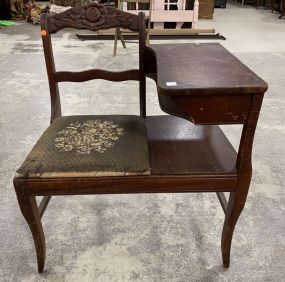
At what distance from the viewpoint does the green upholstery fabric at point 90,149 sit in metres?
1.05

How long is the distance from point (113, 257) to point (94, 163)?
50cm

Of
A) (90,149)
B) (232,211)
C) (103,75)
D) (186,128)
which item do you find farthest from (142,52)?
(232,211)

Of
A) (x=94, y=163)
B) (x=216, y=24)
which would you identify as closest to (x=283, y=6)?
(x=216, y=24)

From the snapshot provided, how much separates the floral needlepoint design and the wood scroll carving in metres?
0.40

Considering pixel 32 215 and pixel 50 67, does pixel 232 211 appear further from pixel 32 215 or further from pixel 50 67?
pixel 50 67

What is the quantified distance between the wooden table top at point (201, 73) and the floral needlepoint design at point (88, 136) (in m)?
0.32

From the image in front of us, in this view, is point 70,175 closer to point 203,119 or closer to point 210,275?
point 203,119

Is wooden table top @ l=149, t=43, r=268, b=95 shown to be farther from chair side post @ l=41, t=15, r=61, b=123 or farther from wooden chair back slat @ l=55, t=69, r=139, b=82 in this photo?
chair side post @ l=41, t=15, r=61, b=123

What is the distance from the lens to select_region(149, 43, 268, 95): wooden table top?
35.6 inches

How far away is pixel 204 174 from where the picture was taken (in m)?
1.07

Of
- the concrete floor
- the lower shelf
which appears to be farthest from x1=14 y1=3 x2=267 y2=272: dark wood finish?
the concrete floor

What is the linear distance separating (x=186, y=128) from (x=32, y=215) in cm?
69

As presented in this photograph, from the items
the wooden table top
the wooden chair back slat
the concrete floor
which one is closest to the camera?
the wooden table top

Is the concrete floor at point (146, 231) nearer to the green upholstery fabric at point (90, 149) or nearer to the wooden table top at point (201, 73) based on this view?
the green upholstery fabric at point (90, 149)
